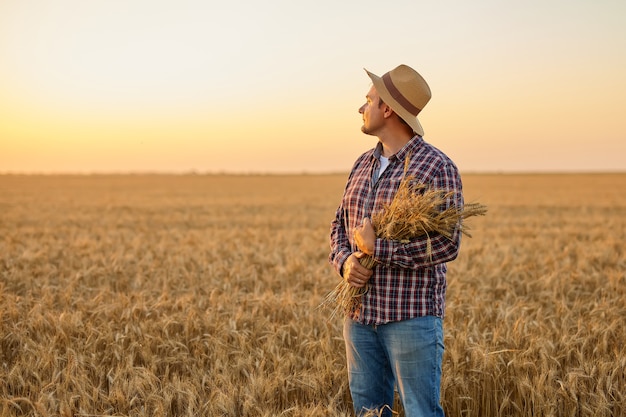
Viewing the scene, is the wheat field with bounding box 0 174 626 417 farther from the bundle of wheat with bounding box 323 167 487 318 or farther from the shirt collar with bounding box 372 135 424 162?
the shirt collar with bounding box 372 135 424 162

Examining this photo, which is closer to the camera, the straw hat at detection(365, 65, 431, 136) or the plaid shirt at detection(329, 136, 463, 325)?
the plaid shirt at detection(329, 136, 463, 325)

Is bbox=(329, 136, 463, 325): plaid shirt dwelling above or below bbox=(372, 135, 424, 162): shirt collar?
below

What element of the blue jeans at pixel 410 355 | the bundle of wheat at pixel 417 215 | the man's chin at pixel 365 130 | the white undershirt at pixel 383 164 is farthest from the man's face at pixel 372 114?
the blue jeans at pixel 410 355

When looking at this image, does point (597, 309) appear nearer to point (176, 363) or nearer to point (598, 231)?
point (176, 363)

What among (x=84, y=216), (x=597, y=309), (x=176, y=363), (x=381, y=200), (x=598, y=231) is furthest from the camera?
(x=84, y=216)

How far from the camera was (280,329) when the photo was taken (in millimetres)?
5168

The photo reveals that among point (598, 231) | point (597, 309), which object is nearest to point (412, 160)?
point (597, 309)

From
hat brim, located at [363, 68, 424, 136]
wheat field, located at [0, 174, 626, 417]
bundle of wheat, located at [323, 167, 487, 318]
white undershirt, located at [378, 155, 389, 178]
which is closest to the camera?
bundle of wheat, located at [323, 167, 487, 318]

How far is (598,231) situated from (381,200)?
1548cm

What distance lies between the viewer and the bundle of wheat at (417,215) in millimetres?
2723

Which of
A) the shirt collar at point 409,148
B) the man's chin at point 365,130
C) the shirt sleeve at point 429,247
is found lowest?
the shirt sleeve at point 429,247

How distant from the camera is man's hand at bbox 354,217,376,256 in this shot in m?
2.79

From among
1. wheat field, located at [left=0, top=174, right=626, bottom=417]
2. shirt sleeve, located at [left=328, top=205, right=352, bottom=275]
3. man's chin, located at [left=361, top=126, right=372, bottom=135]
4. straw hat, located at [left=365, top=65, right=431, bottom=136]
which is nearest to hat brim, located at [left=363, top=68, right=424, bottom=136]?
straw hat, located at [left=365, top=65, right=431, bottom=136]

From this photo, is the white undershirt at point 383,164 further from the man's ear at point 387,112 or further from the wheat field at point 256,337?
the wheat field at point 256,337
